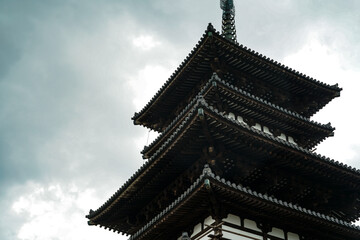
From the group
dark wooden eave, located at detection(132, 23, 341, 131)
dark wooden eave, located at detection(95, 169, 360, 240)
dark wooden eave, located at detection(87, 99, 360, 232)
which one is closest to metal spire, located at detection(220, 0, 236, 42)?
dark wooden eave, located at detection(132, 23, 341, 131)

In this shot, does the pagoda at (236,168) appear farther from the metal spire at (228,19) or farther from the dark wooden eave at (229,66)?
the metal spire at (228,19)

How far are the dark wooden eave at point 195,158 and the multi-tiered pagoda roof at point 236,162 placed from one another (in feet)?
0.13

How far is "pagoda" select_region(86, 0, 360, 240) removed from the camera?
596 inches

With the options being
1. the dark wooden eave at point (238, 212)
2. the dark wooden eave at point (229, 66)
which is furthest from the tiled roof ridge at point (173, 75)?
the dark wooden eave at point (238, 212)

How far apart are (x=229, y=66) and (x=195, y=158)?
6492 millimetres

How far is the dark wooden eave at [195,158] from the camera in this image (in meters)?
15.9

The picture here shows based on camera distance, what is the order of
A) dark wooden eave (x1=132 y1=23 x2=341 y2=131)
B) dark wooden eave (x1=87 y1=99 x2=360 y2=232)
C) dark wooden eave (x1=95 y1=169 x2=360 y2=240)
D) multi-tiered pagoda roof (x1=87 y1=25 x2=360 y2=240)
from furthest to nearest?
dark wooden eave (x1=132 y1=23 x2=341 y2=131) → dark wooden eave (x1=87 y1=99 x2=360 y2=232) → multi-tiered pagoda roof (x1=87 y1=25 x2=360 y2=240) → dark wooden eave (x1=95 y1=169 x2=360 y2=240)

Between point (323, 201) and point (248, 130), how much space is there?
5.10m

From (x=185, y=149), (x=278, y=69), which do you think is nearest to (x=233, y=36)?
(x=278, y=69)

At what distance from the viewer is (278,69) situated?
71.2 ft

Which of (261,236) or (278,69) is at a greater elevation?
(278,69)

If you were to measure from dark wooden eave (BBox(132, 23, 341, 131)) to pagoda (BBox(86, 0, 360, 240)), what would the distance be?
0.17 ft

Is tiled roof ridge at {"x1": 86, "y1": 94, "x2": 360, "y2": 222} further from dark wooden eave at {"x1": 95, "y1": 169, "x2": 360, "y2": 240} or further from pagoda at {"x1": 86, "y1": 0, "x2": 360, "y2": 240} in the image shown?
dark wooden eave at {"x1": 95, "y1": 169, "x2": 360, "y2": 240}

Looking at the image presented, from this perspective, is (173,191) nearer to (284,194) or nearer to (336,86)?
(284,194)
